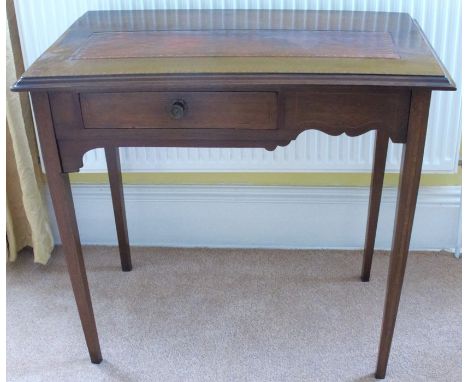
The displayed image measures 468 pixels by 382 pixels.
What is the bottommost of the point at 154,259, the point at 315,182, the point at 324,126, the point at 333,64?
the point at 154,259

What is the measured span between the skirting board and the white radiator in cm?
11

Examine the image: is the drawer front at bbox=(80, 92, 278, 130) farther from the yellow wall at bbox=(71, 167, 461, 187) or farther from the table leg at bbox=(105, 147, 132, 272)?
the yellow wall at bbox=(71, 167, 461, 187)

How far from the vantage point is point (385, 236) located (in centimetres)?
192

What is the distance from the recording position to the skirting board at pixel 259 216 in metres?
1.87

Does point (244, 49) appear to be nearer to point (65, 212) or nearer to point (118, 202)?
point (65, 212)

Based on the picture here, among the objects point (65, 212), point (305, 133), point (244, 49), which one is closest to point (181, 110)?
point (244, 49)

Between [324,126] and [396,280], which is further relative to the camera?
[396,280]

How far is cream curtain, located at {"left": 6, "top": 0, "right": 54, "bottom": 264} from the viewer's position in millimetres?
1690

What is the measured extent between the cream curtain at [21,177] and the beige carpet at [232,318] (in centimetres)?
7

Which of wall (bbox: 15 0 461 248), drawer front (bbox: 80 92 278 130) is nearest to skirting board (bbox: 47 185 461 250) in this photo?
wall (bbox: 15 0 461 248)

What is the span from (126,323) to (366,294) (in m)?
0.68

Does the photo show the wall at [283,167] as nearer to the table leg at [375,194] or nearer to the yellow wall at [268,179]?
the yellow wall at [268,179]

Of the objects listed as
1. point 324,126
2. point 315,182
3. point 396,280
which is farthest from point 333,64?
point 315,182
